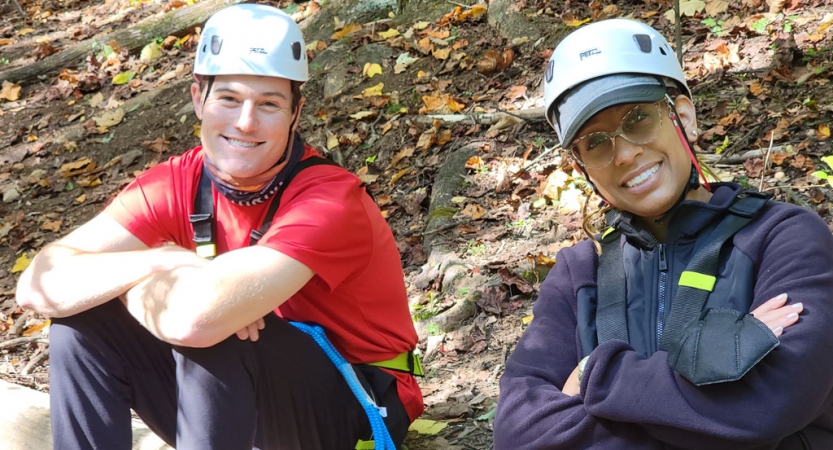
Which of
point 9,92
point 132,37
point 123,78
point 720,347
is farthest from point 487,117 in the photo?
point 9,92

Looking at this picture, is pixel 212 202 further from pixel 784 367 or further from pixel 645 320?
pixel 784 367

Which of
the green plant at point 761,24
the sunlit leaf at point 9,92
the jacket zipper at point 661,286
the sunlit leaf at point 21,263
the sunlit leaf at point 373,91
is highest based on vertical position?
the jacket zipper at point 661,286

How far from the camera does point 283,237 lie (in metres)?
2.93

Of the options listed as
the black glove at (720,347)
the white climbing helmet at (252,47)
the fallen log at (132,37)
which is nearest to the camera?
the black glove at (720,347)

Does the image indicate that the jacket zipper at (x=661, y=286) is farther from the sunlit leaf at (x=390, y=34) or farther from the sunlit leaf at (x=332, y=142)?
the sunlit leaf at (x=390, y=34)

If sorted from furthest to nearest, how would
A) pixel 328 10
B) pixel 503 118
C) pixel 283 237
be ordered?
pixel 328 10
pixel 503 118
pixel 283 237

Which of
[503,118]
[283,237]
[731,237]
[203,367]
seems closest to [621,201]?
[731,237]

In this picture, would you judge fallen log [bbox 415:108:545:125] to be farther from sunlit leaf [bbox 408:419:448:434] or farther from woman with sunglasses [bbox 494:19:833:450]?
woman with sunglasses [bbox 494:19:833:450]

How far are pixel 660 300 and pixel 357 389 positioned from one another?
119cm

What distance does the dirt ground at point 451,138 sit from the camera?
4531mm

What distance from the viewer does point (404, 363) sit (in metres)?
3.37

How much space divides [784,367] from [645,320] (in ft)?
1.67

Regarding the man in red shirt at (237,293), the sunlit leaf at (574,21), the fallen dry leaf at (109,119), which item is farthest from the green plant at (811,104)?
the fallen dry leaf at (109,119)

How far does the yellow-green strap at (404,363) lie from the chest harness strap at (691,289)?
102cm
